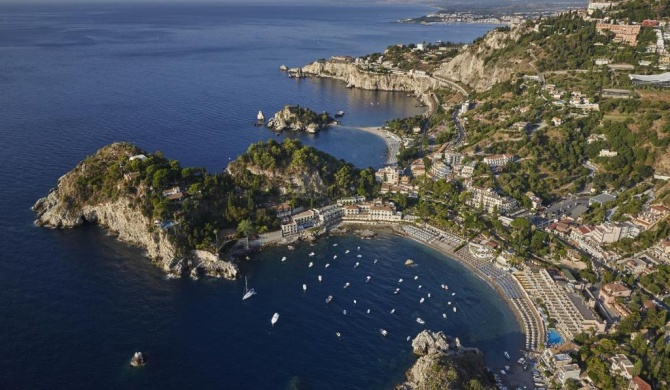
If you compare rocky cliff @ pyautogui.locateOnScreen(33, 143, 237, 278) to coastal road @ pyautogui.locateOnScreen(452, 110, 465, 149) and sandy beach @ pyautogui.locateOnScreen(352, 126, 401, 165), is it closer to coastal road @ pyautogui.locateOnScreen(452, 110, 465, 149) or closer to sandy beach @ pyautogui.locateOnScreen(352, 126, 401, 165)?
sandy beach @ pyautogui.locateOnScreen(352, 126, 401, 165)

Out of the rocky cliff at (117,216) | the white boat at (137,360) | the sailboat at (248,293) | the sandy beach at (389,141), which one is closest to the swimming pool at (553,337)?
the sailboat at (248,293)

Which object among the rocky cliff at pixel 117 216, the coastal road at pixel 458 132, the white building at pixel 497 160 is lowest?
the rocky cliff at pixel 117 216

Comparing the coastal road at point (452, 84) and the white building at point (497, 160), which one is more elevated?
the coastal road at point (452, 84)

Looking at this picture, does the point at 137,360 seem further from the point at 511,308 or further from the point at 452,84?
the point at 452,84

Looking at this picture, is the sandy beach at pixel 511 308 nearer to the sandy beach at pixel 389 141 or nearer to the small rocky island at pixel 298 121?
the sandy beach at pixel 389 141

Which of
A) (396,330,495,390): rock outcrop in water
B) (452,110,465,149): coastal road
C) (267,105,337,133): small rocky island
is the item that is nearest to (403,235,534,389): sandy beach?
(396,330,495,390): rock outcrop in water
